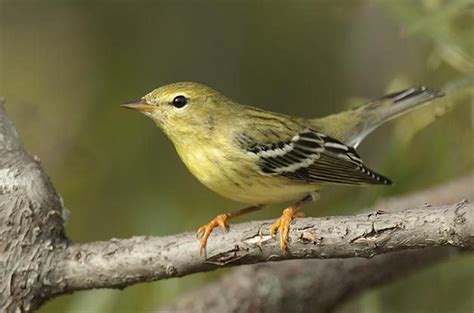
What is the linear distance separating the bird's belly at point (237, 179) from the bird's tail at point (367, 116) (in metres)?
0.57

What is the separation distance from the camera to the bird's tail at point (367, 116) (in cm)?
341

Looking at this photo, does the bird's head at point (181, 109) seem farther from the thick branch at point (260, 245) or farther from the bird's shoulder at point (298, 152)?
the thick branch at point (260, 245)

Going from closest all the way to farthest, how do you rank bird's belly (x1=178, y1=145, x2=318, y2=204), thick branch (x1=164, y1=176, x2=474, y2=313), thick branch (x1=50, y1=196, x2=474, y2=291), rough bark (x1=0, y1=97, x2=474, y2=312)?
thick branch (x1=50, y1=196, x2=474, y2=291)
rough bark (x1=0, y1=97, x2=474, y2=312)
bird's belly (x1=178, y1=145, x2=318, y2=204)
thick branch (x1=164, y1=176, x2=474, y2=313)

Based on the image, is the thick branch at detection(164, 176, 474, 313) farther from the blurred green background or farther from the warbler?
the warbler

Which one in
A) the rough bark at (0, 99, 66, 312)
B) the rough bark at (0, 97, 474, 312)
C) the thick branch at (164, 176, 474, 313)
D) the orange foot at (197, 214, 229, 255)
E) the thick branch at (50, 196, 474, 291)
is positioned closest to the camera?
the thick branch at (50, 196, 474, 291)

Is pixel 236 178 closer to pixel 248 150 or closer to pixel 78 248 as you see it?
pixel 248 150

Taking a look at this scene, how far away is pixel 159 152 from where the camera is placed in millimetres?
4004

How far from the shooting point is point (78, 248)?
105 inches

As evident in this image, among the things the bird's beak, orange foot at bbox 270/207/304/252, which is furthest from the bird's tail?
orange foot at bbox 270/207/304/252

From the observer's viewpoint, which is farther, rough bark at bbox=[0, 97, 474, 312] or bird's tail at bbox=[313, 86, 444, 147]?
bird's tail at bbox=[313, 86, 444, 147]

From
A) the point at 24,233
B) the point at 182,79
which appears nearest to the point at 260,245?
the point at 24,233

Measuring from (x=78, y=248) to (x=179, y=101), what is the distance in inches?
24.9

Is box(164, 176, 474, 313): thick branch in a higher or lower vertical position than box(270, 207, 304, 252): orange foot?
higher

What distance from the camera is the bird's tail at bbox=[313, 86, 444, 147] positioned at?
341 centimetres
